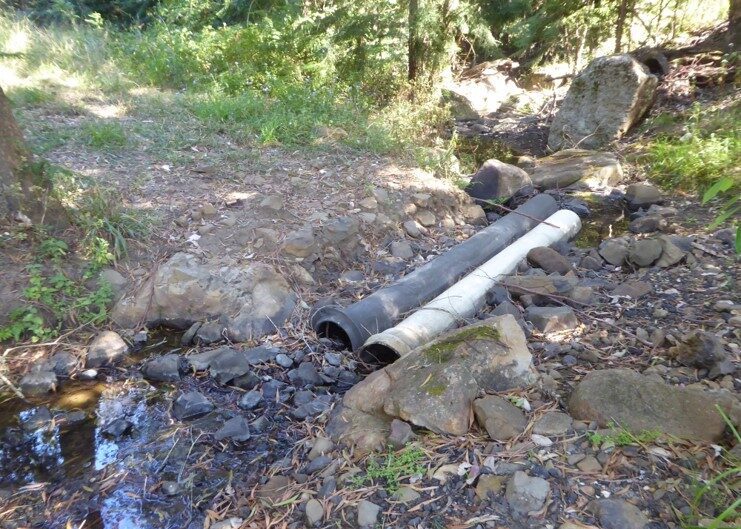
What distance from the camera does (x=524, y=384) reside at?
281 cm

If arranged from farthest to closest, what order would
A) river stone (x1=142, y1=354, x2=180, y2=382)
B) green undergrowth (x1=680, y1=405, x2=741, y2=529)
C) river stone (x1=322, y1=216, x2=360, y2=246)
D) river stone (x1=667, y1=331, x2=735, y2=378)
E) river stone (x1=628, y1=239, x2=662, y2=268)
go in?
river stone (x1=322, y1=216, x2=360, y2=246), river stone (x1=628, y1=239, x2=662, y2=268), river stone (x1=142, y1=354, x2=180, y2=382), river stone (x1=667, y1=331, x2=735, y2=378), green undergrowth (x1=680, y1=405, x2=741, y2=529)

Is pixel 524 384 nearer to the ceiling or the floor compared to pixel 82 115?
nearer to the floor

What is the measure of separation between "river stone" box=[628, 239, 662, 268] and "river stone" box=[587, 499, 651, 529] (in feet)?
10.0

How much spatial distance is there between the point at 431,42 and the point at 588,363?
272 inches

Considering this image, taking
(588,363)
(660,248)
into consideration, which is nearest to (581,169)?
(660,248)

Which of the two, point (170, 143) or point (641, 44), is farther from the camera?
point (641, 44)

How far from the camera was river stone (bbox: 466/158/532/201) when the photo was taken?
6422mm

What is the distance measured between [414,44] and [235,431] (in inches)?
289

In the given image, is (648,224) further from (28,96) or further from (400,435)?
(28,96)

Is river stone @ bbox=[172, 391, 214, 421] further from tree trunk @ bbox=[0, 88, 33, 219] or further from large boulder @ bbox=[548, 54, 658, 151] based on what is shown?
large boulder @ bbox=[548, 54, 658, 151]

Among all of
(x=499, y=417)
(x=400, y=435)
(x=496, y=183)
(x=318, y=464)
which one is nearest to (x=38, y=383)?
(x=318, y=464)

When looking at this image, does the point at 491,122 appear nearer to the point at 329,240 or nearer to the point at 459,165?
the point at 459,165

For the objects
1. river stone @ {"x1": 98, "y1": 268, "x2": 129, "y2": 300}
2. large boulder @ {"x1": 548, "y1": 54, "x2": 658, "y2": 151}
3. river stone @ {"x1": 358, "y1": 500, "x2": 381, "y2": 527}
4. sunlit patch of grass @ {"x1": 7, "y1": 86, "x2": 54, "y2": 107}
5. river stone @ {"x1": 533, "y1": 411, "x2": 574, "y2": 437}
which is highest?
sunlit patch of grass @ {"x1": 7, "y1": 86, "x2": 54, "y2": 107}

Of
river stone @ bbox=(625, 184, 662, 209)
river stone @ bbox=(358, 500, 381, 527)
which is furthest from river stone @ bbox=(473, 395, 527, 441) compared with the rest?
river stone @ bbox=(625, 184, 662, 209)
